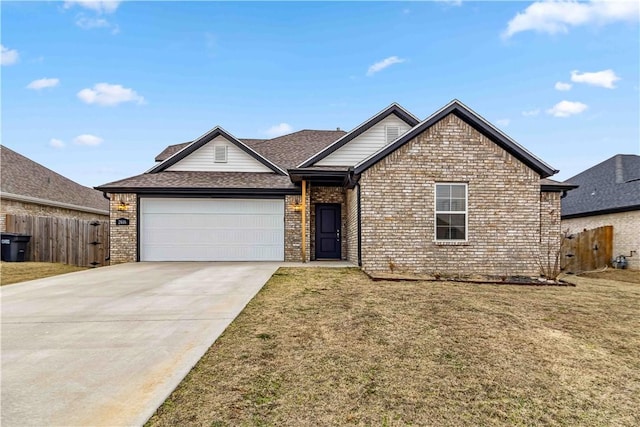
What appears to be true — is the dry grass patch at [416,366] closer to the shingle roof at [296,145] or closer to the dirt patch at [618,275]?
the dirt patch at [618,275]

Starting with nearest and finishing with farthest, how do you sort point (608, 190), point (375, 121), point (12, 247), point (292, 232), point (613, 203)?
1. point (12, 247)
2. point (292, 232)
3. point (375, 121)
4. point (613, 203)
5. point (608, 190)

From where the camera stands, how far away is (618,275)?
12.1m

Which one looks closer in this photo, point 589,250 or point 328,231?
point 328,231

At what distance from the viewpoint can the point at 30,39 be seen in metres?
14.2

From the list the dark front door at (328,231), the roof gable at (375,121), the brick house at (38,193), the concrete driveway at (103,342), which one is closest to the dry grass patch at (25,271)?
the concrete driveway at (103,342)

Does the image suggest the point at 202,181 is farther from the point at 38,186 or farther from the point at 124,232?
the point at 38,186

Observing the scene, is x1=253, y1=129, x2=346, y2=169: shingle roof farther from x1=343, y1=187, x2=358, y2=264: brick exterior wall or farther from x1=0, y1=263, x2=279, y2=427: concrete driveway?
x1=0, y1=263, x2=279, y2=427: concrete driveway

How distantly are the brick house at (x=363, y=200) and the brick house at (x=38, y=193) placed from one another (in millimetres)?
5628

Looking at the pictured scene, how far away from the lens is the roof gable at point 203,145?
1445 cm

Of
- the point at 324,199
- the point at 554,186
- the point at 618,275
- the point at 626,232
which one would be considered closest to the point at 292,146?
the point at 324,199

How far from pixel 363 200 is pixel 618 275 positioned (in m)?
9.29

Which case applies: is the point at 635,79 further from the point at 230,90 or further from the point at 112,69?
the point at 112,69

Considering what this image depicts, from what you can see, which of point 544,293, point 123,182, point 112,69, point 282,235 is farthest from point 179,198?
point 544,293

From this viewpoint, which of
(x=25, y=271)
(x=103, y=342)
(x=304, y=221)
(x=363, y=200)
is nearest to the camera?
(x=103, y=342)
